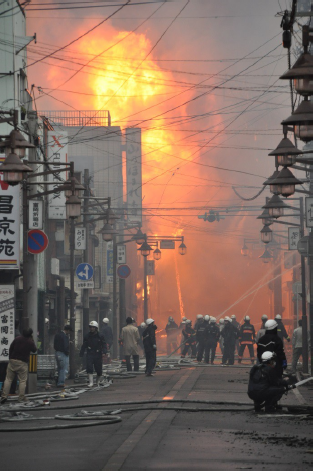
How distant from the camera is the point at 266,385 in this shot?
49.6ft

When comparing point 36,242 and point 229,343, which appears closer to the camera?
point 36,242

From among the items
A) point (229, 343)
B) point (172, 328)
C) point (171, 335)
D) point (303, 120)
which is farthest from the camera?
point (171, 335)

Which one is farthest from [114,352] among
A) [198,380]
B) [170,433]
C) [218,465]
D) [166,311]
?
[166,311]

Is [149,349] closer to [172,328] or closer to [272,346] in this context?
[272,346]

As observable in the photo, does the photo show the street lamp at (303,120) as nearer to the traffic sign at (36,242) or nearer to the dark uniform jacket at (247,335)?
the traffic sign at (36,242)

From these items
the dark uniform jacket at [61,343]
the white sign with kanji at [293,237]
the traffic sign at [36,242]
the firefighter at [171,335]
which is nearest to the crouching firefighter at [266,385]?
the traffic sign at [36,242]

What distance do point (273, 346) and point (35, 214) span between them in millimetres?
9583

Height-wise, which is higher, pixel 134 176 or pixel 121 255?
pixel 134 176

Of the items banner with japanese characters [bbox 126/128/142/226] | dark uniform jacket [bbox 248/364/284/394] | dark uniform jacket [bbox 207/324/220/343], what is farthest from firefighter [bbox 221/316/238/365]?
banner with japanese characters [bbox 126/128/142/226]

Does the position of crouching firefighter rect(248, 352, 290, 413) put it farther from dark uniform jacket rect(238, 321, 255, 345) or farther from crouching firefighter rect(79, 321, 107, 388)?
dark uniform jacket rect(238, 321, 255, 345)

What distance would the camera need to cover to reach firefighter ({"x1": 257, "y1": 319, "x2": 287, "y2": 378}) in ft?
51.9

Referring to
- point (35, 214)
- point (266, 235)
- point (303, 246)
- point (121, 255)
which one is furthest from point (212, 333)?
point (35, 214)

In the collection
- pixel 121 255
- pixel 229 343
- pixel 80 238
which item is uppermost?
pixel 121 255

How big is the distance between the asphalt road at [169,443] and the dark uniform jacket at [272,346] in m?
1.06
